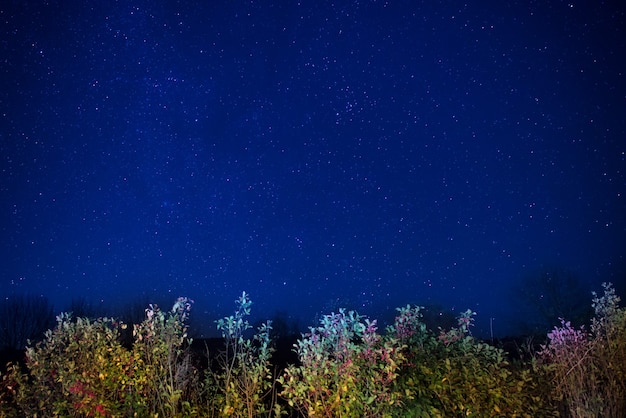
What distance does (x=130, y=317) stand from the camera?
3484 cm

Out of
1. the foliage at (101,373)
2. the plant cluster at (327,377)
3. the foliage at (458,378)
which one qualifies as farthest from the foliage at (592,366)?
the foliage at (101,373)

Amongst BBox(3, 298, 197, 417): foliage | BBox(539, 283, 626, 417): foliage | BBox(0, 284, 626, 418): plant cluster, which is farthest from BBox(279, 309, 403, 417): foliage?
BBox(539, 283, 626, 417): foliage

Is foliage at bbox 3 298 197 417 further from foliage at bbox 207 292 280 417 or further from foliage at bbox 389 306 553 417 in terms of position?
foliage at bbox 389 306 553 417

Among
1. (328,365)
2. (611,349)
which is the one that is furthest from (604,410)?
(328,365)

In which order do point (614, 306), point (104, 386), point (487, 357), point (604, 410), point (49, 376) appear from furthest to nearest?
point (614, 306) < point (604, 410) < point (49, 376) < point (104, 386) < point (487, 357)

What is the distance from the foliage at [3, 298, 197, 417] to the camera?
5477 millimetres

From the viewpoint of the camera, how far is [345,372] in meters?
5.21

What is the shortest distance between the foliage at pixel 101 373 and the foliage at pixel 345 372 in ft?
4.95

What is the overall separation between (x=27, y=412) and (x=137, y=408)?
1.34 m

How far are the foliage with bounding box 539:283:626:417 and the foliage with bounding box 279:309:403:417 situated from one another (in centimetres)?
268

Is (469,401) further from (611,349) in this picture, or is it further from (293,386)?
(611,349)

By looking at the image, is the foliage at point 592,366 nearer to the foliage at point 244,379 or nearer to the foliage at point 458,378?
the foliage at point 458,378

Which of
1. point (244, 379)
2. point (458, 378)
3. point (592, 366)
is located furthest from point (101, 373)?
point (592, 366)

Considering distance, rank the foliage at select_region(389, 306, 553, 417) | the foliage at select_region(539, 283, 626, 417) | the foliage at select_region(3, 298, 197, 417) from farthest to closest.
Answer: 1. the foliage at select_region(539, 283, 626, 417)
2. the foliage at select_region(3, 298, 197, 417)
3. the foliage at select_region(389, 306, 553, 417)
